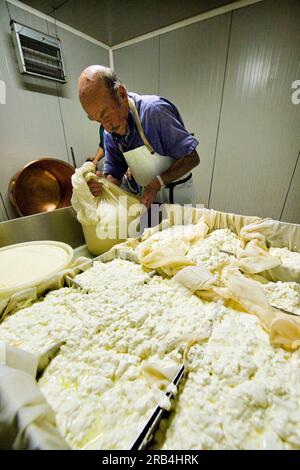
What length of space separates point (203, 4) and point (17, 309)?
91.3 inches

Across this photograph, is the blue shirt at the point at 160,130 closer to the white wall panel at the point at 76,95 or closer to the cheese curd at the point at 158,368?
the cheese curd at the point at 158,368

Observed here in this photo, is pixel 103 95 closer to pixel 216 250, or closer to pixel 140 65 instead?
pixel 216 250

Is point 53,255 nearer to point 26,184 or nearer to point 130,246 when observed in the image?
point 130,246

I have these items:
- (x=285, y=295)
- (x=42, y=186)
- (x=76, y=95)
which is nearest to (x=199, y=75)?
(x=76, y=95)

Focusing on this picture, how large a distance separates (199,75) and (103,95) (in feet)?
4.73

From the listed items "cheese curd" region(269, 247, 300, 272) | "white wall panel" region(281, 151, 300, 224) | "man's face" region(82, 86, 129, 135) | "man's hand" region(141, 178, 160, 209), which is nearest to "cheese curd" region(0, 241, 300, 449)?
"cheese curd" region(269, 247, 300, 272)

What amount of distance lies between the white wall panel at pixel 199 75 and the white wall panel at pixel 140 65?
85mm

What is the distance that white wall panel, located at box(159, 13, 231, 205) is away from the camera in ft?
5.47

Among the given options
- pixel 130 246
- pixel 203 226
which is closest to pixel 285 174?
pixel 203 226

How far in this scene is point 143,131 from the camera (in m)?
1.04

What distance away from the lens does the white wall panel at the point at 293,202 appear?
5.51 ft

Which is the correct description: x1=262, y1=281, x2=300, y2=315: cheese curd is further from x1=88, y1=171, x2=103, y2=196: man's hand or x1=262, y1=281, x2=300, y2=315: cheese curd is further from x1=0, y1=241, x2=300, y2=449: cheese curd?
x1=88, y1=171, x2=103, y2=196: man's hand

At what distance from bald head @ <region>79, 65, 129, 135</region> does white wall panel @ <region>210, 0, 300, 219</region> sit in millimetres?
1281

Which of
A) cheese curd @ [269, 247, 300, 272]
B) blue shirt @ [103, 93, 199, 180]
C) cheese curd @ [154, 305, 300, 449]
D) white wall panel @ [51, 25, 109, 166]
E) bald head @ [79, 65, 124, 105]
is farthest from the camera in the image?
white wall panel @ [51, 25, 109, 166]
